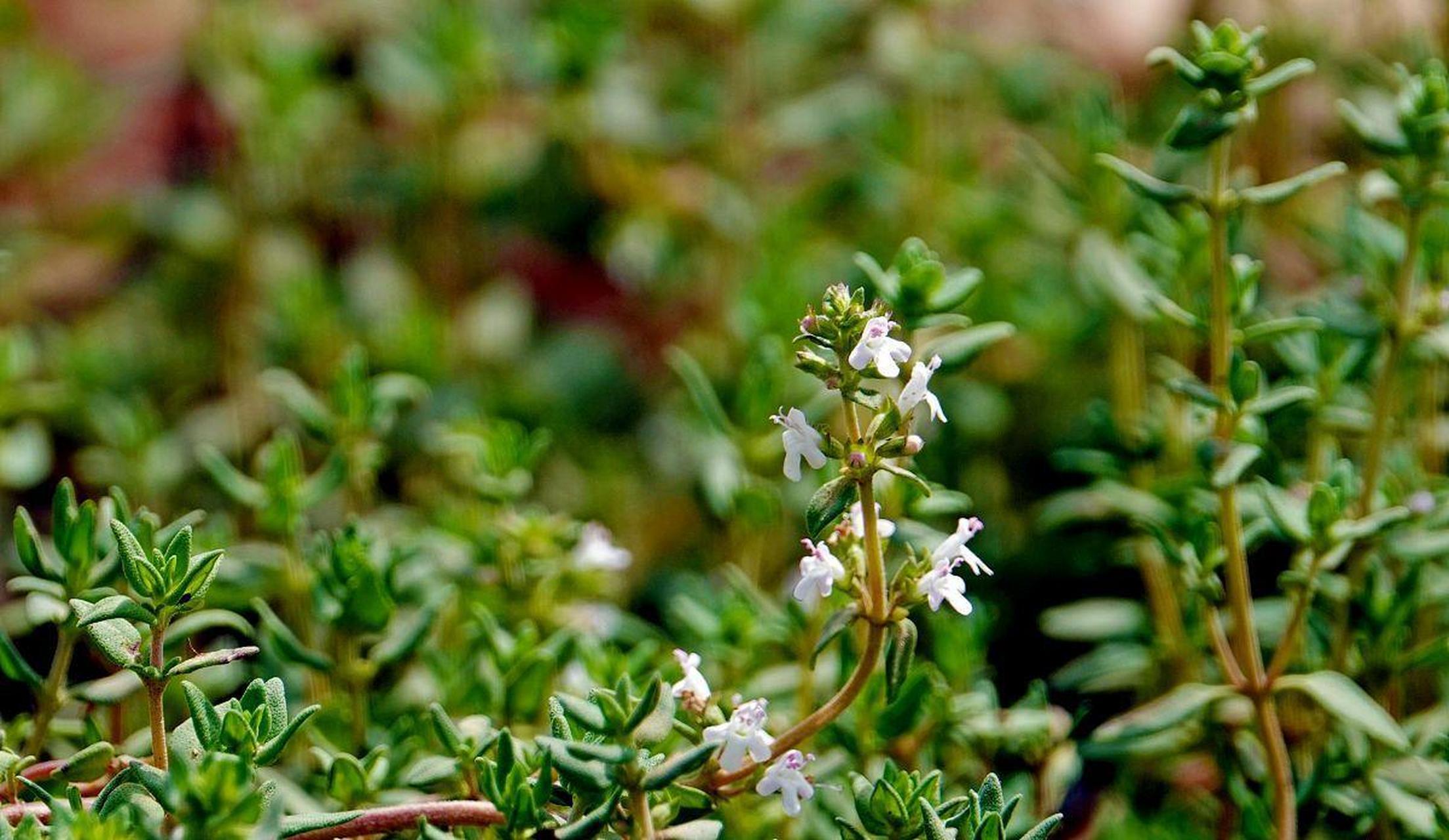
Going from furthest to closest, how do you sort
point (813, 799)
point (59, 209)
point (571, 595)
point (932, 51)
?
point (59, 209) → point (932, 51) → point (571, 595) → point (813, 799)

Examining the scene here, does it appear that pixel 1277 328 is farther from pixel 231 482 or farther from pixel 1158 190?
pixel 231 482

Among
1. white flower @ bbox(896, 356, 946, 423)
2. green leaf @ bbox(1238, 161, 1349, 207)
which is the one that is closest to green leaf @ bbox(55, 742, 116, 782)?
white flower @ bbox(896, 356, 946, 423)

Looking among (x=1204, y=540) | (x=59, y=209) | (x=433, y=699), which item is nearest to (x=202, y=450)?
(x=433, y=699)

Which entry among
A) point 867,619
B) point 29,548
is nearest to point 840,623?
point 867,619

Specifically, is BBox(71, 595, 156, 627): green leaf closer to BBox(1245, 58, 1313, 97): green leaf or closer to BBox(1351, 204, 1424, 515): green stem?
BBox(1245, 58, 1313, 97): green leaf

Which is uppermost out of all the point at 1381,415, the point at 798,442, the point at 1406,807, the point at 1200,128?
the point at 1200,128

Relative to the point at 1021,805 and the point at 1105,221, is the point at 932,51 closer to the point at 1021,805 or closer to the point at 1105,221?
the point at 1105,221
